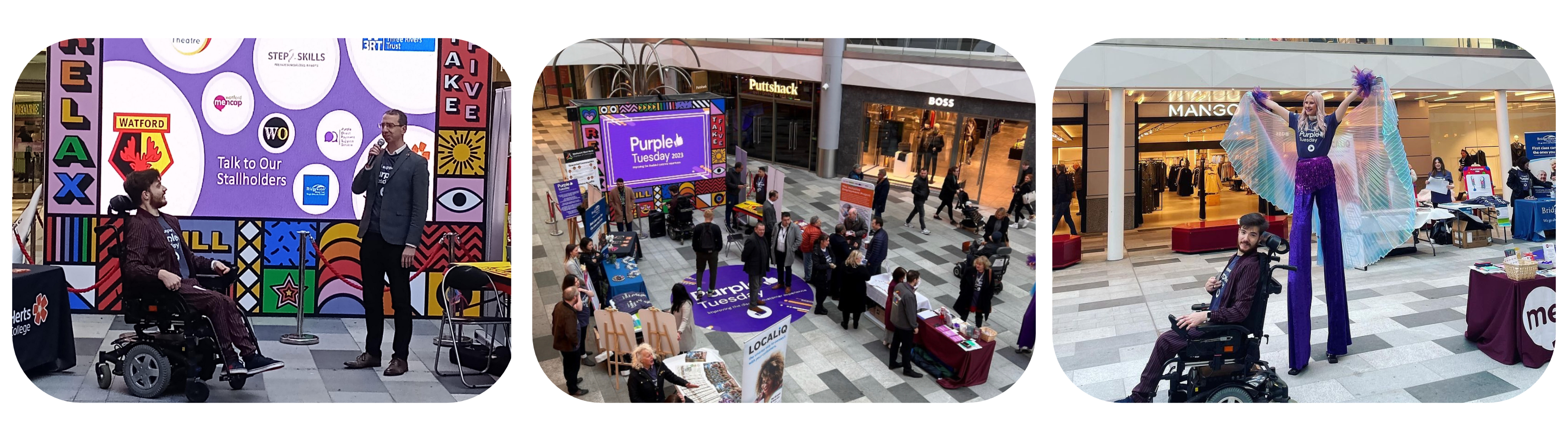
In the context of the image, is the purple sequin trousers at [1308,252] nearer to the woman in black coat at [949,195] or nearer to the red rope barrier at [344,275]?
the woman in black coat at [949,195]

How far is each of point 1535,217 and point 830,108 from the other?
4.84m

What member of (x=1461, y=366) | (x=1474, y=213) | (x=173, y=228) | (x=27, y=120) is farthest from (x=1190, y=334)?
(x=27, y=120)

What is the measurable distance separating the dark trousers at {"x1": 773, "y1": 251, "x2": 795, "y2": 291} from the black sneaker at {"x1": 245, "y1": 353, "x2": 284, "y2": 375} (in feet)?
10.7

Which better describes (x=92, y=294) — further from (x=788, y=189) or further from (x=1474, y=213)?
(x=1474, y=213)

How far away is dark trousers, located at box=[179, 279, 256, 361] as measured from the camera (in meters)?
6.50

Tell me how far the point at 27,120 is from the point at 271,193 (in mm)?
1563

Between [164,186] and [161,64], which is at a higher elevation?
[161,64]

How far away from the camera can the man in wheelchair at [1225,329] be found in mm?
6434

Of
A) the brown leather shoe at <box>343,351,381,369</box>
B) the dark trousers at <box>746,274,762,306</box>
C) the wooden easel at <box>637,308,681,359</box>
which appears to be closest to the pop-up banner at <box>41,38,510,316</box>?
the brown leather shoe at <box>343,351,381,369</box>

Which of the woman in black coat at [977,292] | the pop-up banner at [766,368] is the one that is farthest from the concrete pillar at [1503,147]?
the pop-up banner at [766,368]

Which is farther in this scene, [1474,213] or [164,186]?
[1474,213]

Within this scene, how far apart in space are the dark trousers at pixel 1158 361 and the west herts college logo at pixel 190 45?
6.28 metres

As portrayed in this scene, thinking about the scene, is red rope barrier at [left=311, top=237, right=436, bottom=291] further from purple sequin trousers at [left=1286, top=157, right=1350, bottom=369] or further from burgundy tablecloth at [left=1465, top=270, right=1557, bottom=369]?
burgundy tablecloth at [left=1465, top=270, right=1557, bottom=369]

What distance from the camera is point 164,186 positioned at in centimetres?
642
